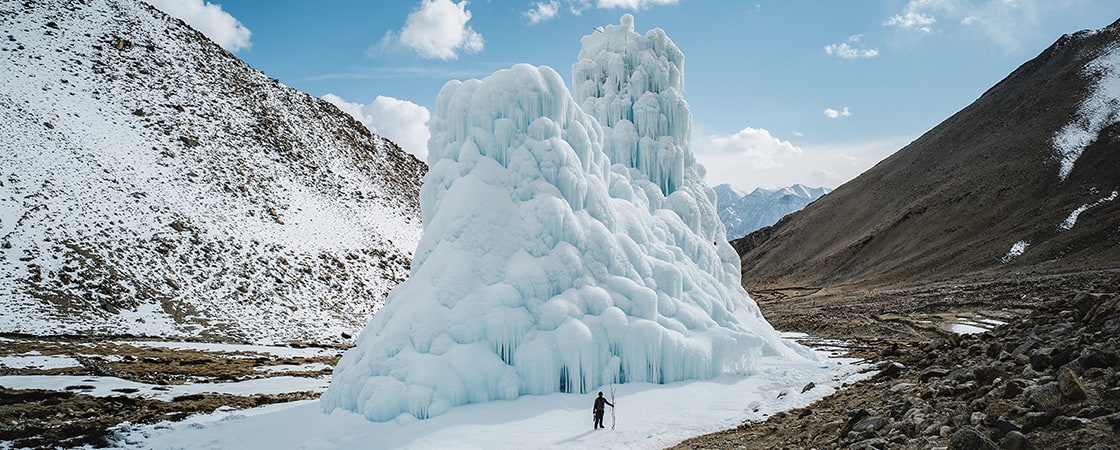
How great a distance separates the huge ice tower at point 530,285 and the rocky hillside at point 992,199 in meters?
43.2

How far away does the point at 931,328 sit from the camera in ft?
97.7

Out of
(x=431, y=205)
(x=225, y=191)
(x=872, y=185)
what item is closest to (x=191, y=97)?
(x=225, y=191)

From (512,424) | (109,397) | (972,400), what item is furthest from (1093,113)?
(109,397)

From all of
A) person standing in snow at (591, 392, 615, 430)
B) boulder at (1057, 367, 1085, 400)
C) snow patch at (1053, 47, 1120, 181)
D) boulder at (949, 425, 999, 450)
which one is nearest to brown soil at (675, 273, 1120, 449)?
boulder at (1057, 367, 1085, 400)

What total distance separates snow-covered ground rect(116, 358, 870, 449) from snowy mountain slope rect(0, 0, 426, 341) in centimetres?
2043

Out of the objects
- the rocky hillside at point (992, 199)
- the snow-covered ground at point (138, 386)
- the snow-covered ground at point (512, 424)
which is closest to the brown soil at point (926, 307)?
the rocky hillside at point (992, 199)

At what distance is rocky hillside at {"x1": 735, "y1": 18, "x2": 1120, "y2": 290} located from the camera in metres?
52.9

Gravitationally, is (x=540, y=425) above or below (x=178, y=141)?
below

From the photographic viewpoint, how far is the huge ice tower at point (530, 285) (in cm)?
1388

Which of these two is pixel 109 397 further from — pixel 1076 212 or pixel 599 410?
pixel 1076 212

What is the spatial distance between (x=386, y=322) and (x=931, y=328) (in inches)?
1131

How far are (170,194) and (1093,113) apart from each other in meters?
105

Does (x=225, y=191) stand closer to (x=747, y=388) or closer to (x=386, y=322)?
(x=386, y=322)

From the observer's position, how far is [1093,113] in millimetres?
73062
